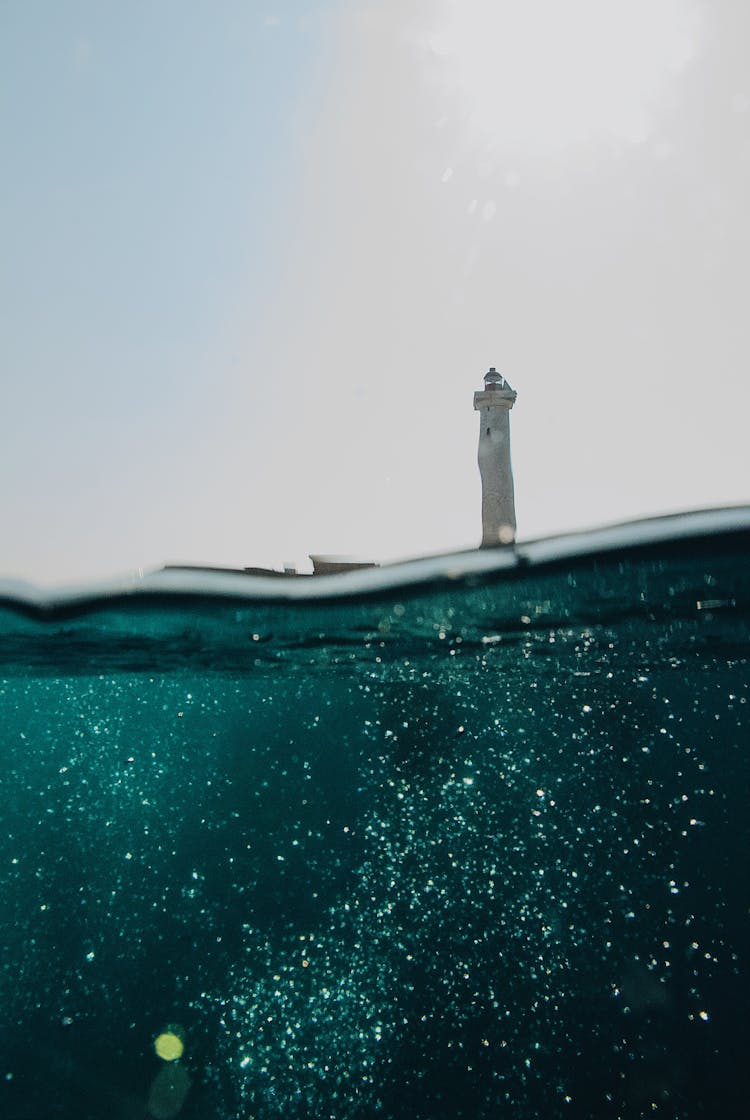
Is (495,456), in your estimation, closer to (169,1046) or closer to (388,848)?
(388,848)

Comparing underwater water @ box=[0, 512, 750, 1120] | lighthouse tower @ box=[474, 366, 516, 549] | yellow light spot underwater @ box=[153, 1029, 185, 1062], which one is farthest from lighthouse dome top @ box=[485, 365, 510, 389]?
yellow light spot underwater @ box=[153, 1029, 185, 1062]

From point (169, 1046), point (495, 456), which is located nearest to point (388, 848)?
point (169, 1046)

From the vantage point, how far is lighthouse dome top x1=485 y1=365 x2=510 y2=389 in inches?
800

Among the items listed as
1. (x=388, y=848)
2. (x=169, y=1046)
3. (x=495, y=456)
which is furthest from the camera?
(x=495, y=456)

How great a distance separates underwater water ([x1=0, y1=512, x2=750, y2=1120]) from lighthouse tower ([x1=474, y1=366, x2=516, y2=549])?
679 centimetres

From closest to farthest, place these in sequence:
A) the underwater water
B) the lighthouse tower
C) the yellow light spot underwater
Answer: the underwater water
the yellow light spot underwater
the lighthouse tower

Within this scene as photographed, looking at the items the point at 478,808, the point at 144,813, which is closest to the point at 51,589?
the point at 144,813

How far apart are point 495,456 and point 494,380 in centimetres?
239

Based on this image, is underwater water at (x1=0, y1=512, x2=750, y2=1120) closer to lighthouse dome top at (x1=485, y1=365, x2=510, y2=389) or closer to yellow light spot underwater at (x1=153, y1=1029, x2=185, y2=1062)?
yellow light spot underwater at (x1=153, y1=1029, x2=185, y2=1062)

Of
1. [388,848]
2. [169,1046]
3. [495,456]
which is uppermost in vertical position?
[495,456]

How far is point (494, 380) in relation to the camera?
20.4m

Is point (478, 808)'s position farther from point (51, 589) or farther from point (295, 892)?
point (51, 589)

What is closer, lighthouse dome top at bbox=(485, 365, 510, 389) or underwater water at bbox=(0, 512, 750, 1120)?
underwater water at bbox=(0, 512, 750, 1120)

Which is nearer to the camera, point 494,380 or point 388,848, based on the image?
point 388,848
